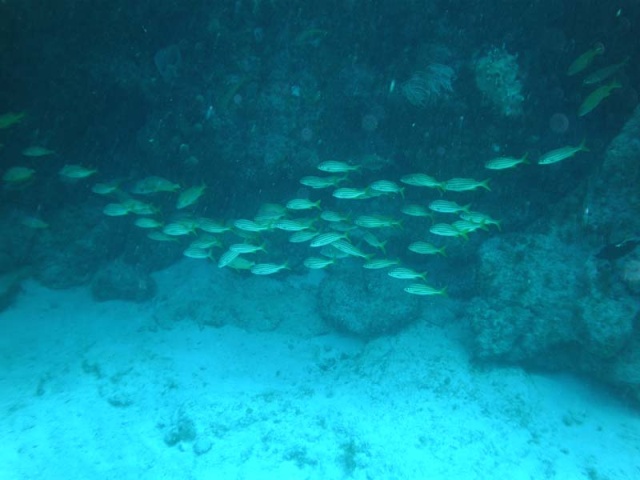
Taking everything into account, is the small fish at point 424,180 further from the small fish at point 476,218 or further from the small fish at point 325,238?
the small fish at point 325,238

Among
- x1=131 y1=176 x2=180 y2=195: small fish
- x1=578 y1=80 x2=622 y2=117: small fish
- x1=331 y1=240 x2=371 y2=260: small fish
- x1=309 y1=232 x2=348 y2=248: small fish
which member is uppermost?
x1=578 y1=80 x2=622 y2=117: small fish

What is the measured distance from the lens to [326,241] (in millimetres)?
7117

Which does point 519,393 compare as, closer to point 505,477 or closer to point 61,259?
point 505,477

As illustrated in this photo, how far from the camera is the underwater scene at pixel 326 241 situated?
6.54m

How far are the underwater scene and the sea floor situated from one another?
42 millimetres

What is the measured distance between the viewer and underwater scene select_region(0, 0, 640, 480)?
21.5 feet

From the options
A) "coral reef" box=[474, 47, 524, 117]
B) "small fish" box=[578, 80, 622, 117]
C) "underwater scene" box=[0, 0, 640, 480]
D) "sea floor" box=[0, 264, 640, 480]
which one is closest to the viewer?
"small fish" box=[578, 80, 622, 117]

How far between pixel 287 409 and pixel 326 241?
10.8ft

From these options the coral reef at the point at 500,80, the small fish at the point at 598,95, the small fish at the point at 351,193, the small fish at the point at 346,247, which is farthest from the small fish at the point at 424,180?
the small fish at the point at 598,95

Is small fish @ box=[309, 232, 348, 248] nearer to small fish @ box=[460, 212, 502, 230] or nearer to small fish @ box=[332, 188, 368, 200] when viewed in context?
small fish @ box=[332, 188, 368, 200]

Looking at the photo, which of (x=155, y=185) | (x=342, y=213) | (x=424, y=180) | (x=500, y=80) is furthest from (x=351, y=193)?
(x=155, y=185)

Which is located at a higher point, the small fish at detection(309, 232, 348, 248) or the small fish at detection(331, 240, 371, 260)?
the small fish at detection(309, 232, 348, 248)

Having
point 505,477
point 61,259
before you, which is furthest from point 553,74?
point 61,259

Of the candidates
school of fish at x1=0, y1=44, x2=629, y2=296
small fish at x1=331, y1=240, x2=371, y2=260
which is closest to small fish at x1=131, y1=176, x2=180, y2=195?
school of fish at x1=0, y1=44, x2=629, y2=296
